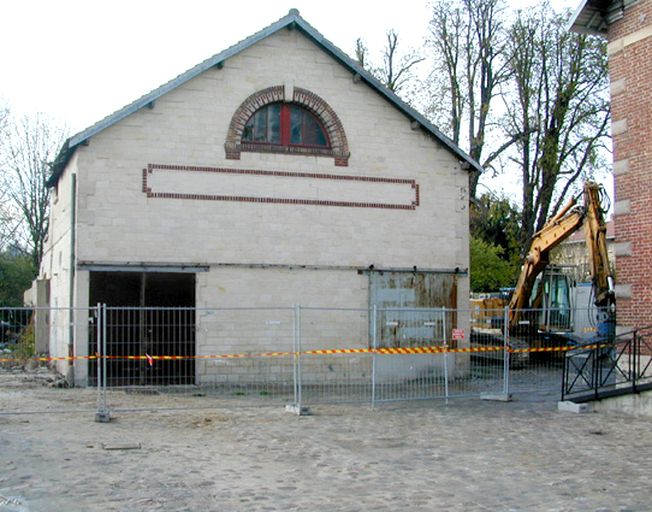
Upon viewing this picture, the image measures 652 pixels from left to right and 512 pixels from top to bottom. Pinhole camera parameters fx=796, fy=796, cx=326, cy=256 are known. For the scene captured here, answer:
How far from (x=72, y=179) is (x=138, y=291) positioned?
10.1 ft

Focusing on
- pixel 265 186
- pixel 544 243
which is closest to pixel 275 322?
pixel 265 186

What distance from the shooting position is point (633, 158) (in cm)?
1545

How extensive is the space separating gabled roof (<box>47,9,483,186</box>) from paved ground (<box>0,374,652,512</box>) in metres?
6.21

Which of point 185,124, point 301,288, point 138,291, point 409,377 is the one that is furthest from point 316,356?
point 185,124

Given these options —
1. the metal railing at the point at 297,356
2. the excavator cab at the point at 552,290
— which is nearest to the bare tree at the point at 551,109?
the excavator cab at the point at 552,290

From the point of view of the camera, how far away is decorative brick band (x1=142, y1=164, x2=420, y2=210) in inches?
711

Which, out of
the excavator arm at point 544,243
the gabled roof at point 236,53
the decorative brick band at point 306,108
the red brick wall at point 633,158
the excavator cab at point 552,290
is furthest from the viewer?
the excavator cab at point 552,290

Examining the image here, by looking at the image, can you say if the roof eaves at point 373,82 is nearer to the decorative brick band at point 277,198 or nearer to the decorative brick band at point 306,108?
the decorative brick band at point 306,108

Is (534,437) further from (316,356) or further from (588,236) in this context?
(588,236)

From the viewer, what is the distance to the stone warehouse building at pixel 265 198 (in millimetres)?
17859

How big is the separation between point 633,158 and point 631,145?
0.87ft

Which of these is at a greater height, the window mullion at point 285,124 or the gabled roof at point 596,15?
the gabled roof at point 596,15

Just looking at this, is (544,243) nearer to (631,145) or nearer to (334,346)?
(334,346)

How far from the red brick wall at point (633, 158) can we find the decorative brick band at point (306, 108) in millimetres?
6521
